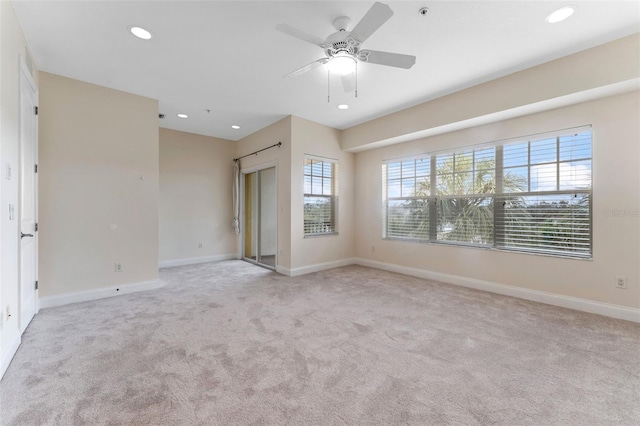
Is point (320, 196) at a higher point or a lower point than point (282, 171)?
lower

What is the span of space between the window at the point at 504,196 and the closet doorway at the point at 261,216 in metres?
2.50

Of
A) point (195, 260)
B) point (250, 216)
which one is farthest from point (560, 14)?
point (195, 260)

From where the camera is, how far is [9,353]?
2098mm

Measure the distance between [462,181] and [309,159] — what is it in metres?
2.69

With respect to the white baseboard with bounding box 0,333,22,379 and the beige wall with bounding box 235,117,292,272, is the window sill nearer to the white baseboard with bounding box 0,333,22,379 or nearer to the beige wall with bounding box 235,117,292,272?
the beige wall with bounding box 235,117,292,272

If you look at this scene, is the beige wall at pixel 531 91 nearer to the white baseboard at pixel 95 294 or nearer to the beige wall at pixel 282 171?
the beige wall at pixel 282 171

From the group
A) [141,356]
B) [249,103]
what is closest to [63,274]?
[141,356]

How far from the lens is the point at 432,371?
2.01 metres

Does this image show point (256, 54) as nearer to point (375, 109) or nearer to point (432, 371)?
point (375, 109)

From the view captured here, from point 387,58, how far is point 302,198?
9.88 ft

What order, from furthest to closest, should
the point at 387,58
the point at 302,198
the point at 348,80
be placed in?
the point at 302,198, the point at 348,80, the point at 387,58

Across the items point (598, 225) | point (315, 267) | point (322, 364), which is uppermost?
point (598, 225)

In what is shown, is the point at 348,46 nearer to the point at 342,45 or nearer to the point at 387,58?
the point at 342,45

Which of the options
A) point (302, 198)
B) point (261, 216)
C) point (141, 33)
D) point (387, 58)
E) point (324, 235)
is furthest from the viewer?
point (261, 216)
